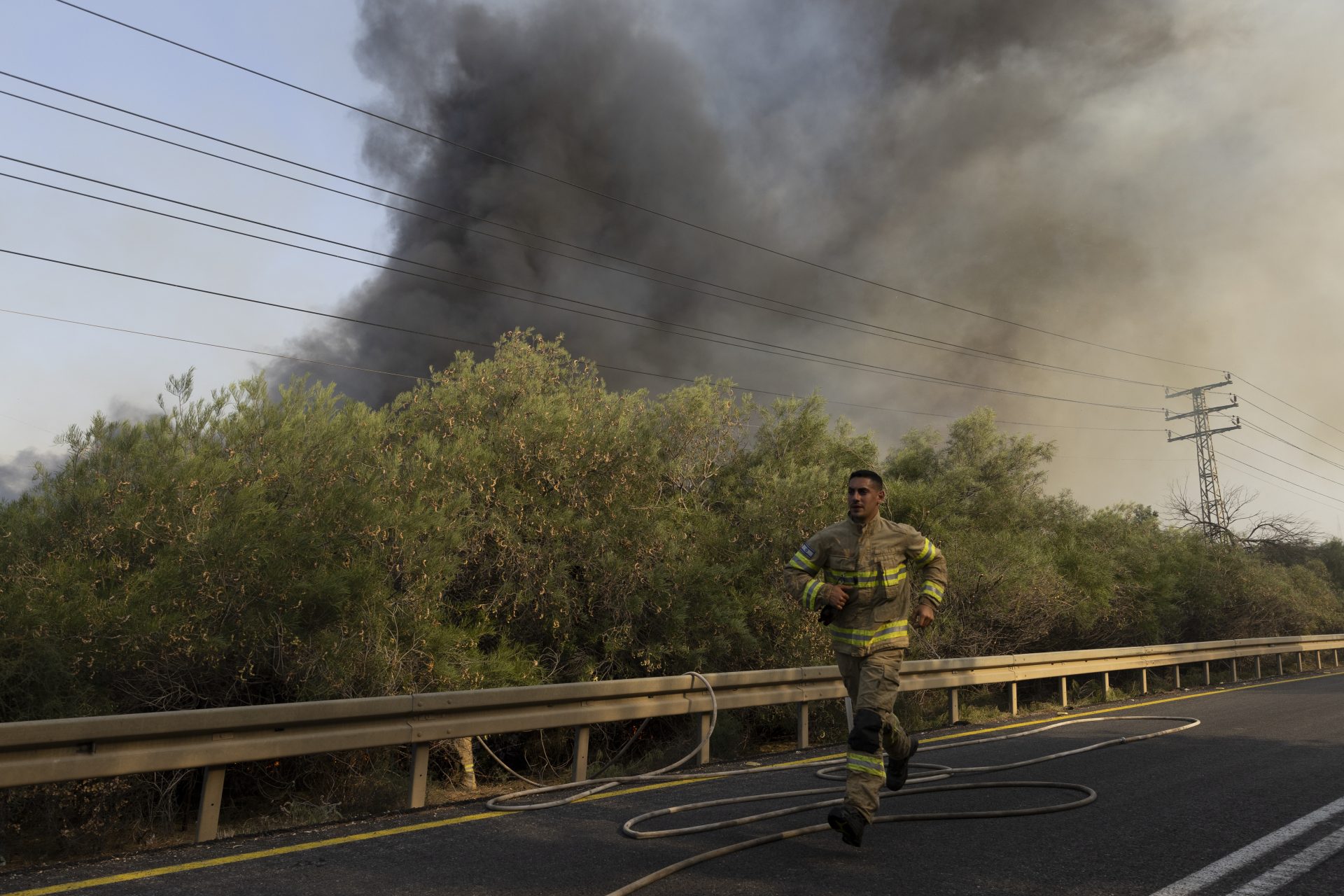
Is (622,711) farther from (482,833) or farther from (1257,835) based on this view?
(1257,835)

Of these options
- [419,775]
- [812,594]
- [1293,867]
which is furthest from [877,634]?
[419,775]

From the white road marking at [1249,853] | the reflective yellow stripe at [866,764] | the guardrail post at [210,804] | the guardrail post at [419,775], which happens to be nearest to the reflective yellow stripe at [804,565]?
the reflective yellow stripe at [866,764]

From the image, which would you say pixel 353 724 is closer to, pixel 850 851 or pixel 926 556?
pixel 850 851

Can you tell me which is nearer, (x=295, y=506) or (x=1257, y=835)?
(x=1257, y=835)

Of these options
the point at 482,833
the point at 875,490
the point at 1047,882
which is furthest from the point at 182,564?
the point at 1047,882

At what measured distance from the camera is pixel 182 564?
8.01m

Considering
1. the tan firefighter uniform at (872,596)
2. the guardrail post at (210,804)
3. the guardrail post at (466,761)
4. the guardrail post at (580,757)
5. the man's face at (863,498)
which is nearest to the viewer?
the guardrail post at (210,804)

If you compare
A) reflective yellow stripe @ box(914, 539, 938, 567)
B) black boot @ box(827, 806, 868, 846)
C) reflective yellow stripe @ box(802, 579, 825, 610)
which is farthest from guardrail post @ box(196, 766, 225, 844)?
reflective yellow stripe @ box(914, 539, 938, 567)

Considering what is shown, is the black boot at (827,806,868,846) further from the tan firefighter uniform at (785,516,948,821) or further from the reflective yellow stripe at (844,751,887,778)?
the tan firefighter uniform at (785,516,948,821)

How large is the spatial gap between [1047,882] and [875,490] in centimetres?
228

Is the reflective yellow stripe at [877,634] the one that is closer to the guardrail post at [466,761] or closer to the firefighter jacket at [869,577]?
the firefighter jacket at [869,577]

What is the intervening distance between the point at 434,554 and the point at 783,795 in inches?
202

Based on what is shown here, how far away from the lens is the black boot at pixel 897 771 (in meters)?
5.58

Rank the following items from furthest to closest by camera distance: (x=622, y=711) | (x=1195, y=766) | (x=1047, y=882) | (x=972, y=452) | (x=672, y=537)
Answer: (x=972, y=452) < (x=672, y=537) < (x=622, y=711) < (x=1195, y=766) < (x=1047, y=882)
